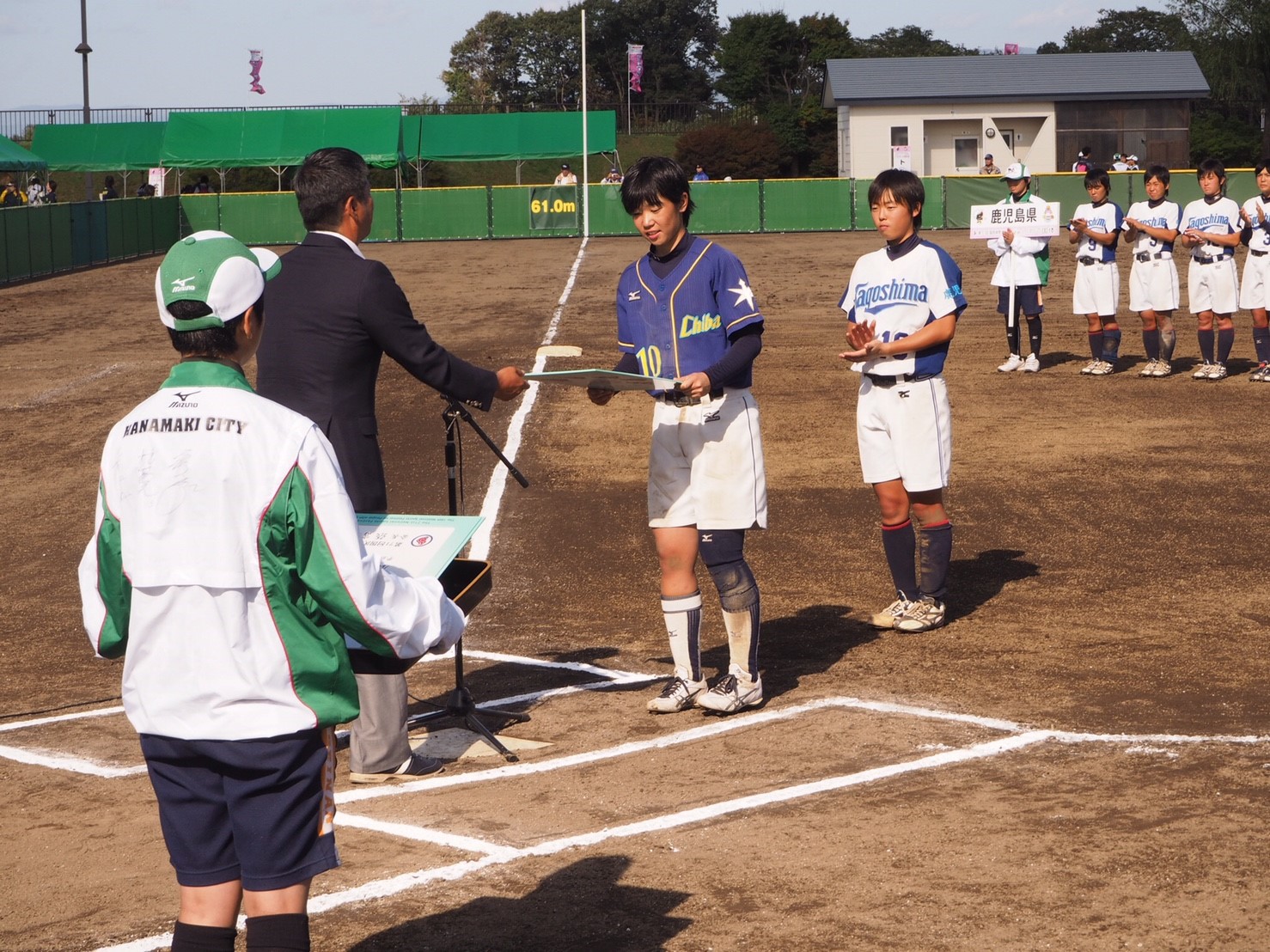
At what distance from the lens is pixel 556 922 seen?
13.5ft

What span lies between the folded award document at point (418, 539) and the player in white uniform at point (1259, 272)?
41.8 feet

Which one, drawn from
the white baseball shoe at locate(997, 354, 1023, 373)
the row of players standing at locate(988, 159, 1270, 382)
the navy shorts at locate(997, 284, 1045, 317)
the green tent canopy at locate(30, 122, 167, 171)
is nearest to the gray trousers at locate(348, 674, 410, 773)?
the row of players standing at locate(988, 159, 1270, 382)

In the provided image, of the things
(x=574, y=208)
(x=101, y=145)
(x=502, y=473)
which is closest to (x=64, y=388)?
(x=502, y=473)

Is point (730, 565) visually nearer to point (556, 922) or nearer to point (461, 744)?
point (461, 744)

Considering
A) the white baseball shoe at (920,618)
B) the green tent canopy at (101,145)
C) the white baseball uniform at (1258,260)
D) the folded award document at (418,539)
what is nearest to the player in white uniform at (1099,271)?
the white baseball uniform at (1258,260)

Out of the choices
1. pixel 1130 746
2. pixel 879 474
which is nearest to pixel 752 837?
pixel 1130 746

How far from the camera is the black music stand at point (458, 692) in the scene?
18.6ft

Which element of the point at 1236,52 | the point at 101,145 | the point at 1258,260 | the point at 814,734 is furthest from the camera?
the point at 1236,52

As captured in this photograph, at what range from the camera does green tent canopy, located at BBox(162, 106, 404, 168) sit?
1852 inches

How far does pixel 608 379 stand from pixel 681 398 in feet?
1.50

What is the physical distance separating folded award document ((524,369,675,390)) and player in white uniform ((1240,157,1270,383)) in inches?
426

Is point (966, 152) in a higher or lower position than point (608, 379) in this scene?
higher

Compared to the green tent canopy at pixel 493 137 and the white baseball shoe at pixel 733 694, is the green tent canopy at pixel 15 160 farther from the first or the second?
the white baseball shoe at pixel 733 694

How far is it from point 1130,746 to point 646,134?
7038 centimetres
